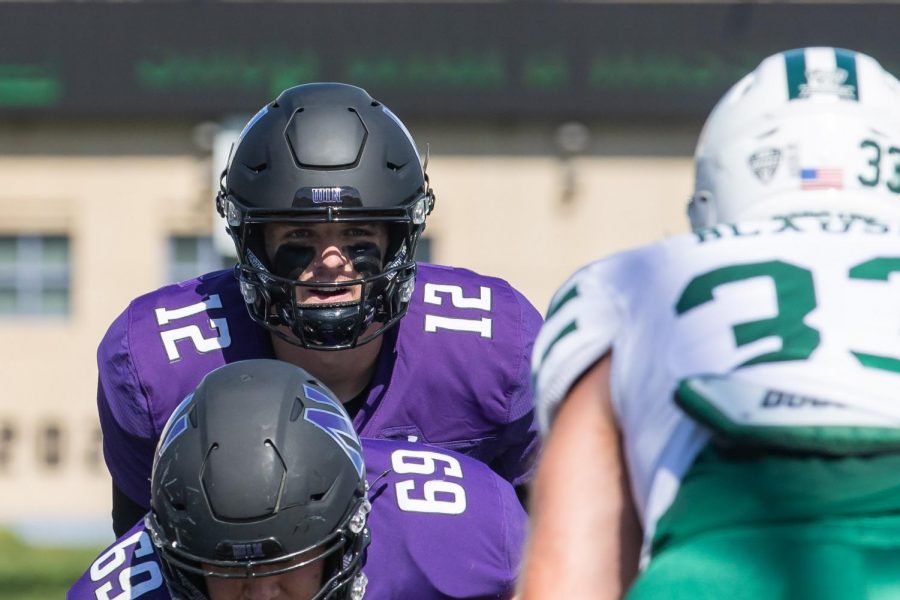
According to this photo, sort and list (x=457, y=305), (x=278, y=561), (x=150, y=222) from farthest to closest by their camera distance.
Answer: (x=150, y=222) < (x=457, y=305) < (x=278, y=561)

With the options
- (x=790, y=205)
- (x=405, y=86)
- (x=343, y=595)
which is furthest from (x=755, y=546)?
(x=405, y=86)

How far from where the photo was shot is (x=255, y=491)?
2.70 m

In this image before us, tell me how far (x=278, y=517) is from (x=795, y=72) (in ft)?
3.85

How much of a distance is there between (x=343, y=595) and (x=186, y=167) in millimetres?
14382

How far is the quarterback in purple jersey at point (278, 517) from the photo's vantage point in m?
2.69

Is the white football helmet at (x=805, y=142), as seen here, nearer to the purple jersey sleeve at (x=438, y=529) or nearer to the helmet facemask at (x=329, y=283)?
the purple jersey sleeve at (x=438, y=529)

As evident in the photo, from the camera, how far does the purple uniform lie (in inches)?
116

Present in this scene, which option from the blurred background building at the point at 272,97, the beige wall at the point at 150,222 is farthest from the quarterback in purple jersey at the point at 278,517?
the beige wall at the point at 150,222

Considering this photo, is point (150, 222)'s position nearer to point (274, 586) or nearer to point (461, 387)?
point (461, 387)

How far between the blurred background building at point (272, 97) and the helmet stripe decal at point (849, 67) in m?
14.0

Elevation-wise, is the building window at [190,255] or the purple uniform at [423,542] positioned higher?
the purple uniform at [423,542]

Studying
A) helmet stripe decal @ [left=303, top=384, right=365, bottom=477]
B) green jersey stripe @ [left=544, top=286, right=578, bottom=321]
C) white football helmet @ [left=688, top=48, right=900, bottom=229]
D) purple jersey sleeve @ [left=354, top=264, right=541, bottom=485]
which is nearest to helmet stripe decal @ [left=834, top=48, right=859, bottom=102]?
white football helmet @ [left=688, top=48, right=900, bottom=229]

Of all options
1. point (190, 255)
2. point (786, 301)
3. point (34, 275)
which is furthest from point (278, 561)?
point (34, 275)

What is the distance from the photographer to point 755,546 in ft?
5.45
